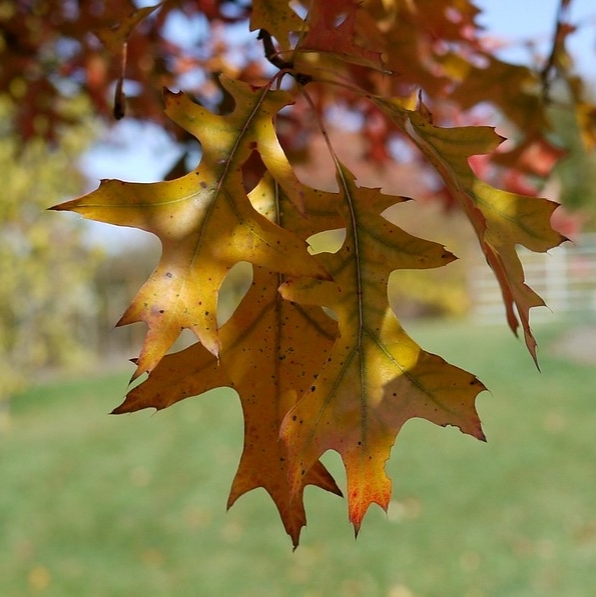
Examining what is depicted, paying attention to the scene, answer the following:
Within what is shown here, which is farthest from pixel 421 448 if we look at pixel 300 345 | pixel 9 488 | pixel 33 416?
pixel 300 345

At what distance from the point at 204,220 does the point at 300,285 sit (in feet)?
0.27

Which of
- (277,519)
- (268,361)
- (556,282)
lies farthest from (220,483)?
(556,282)

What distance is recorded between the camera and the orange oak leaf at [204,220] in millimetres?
538

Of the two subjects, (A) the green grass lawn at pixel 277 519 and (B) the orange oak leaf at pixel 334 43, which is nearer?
(B) the orange oak leaf at pixel 334 43

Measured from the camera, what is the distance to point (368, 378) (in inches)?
22.9

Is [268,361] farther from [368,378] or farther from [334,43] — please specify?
[334,43]

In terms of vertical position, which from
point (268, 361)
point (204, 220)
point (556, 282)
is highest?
point (204, 220)

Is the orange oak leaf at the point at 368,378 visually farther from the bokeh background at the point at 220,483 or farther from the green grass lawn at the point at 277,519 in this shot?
the green grass lawn at the point at 277,519

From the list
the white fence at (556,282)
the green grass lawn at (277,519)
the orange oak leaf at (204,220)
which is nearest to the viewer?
the orange oak leaf at (204,220)

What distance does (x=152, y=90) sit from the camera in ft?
5.09

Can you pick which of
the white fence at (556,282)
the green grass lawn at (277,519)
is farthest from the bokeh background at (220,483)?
the white fence at (556,282)

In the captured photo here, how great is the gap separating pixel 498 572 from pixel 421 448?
5.35ft

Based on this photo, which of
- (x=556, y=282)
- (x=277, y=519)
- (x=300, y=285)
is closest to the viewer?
(x=300, y=285)

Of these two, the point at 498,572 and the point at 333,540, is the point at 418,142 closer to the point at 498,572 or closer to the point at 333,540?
the point at 498,572
